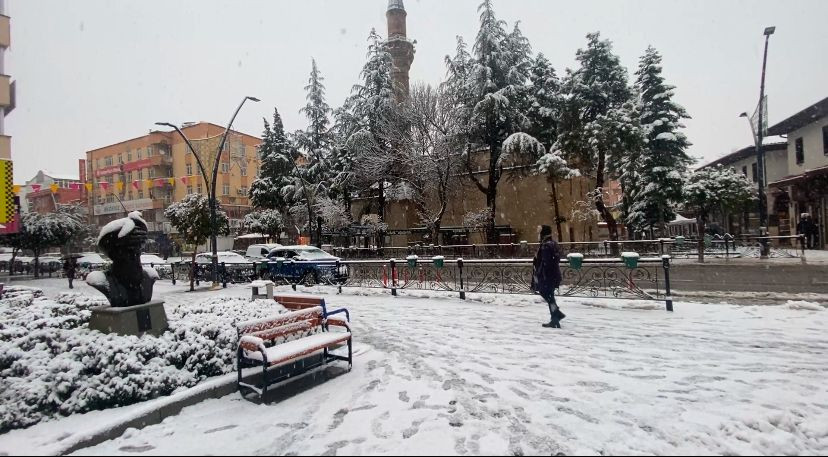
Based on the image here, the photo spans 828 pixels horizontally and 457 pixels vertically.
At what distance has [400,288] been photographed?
49.6ft

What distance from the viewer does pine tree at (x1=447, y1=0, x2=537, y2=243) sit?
1127 inches

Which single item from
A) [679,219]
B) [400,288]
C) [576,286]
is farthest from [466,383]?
[679,219]

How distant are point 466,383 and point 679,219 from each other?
43515mm

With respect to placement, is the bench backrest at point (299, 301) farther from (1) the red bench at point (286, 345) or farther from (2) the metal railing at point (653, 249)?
(2) the metal railing at point (653, 249)

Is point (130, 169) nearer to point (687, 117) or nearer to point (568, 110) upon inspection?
point (568, 110)

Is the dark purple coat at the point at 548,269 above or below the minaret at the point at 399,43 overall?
below

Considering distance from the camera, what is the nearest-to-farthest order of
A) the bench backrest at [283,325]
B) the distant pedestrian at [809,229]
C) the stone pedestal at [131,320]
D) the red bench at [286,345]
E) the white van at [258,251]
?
the red bench at [286,345] < the bench backrest at [283,325] < the stone pedestal at [131,320] < the white van at [258,251] < the distant pedestrian at [809,229]

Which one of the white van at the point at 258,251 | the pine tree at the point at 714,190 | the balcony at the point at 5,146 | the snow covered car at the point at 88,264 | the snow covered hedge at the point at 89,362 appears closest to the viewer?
the snow covered hedge at the point at 89,362

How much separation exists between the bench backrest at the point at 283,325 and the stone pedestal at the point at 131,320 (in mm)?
1612

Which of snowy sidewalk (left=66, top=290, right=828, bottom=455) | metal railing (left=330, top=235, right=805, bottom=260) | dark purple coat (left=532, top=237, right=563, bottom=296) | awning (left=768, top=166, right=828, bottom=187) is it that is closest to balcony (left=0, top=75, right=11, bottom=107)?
metal railing (left=330, top=235, right=805, bottom=260)

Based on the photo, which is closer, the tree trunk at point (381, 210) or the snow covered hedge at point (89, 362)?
the snow covered hedge at point (89, 362)

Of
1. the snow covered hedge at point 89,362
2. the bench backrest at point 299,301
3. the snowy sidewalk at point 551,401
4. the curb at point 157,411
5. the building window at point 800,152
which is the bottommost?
the snowy sidewalk at point 551,401

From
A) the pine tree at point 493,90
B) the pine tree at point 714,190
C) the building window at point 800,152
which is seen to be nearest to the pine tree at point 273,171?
the pine tree at point 493,90

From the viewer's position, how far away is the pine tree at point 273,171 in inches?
1639
